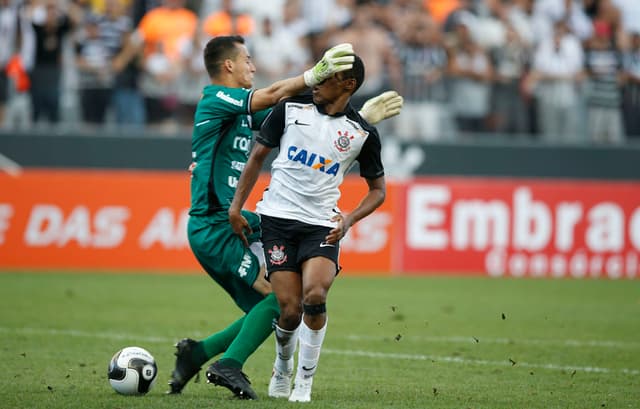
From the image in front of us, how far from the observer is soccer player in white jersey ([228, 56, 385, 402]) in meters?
7.00

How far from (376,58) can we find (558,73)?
3156 millimetres

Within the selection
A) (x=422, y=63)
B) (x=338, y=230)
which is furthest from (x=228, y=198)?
(x=422, y=63)

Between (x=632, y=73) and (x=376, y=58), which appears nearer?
(x=376, y=58)

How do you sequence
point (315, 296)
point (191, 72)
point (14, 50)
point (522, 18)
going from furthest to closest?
point (522, 18) < point (191, 72) < point (14, 50) < point (315, 296)

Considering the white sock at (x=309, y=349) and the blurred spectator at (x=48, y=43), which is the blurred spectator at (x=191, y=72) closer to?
the blurred spectator at (x=48, y=43)

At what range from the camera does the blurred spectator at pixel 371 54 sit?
716 inches

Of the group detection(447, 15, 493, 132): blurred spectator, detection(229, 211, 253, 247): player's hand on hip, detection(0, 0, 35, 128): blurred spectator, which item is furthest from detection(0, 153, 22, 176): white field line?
detection(229, 211, 253, 247): player's hand on hip

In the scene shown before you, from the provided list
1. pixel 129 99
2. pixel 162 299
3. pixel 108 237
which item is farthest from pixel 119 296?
pixel 129 99

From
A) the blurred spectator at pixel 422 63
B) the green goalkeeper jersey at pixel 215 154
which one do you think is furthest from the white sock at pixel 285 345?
the blurred spectator at pixel 422 63

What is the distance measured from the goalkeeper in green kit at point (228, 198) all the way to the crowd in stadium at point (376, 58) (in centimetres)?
1009

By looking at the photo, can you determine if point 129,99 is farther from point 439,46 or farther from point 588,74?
point 588,74

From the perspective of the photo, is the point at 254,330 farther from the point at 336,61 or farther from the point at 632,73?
the point at 632,73

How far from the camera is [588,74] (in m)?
19.1

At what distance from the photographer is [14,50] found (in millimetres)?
17062
